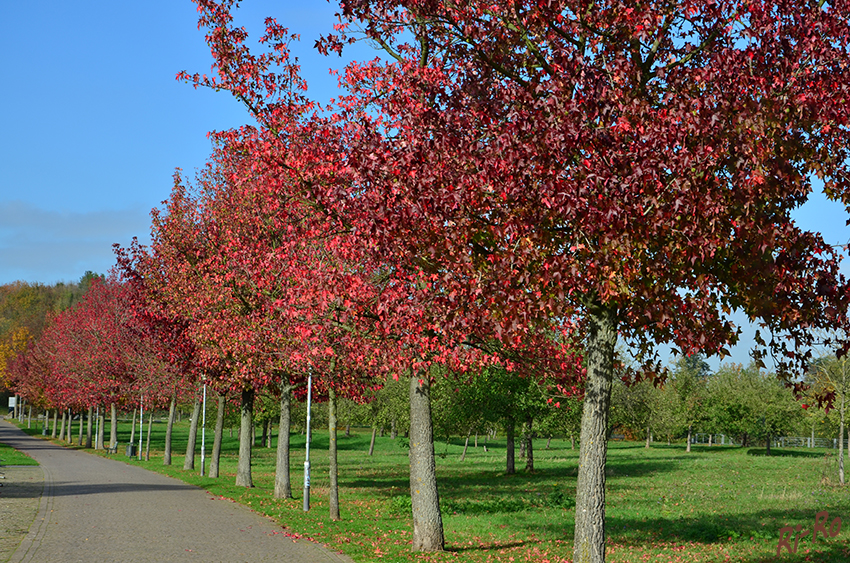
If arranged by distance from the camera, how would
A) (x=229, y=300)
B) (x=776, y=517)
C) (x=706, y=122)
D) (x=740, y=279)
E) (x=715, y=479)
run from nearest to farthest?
(x=706, y=122), (x=740, y=279), (x=776, y=517), (x=229, y=300), (x=715, y=479)

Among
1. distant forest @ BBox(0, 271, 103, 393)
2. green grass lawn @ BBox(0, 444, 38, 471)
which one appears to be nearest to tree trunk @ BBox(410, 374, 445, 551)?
green grass lawn @ BBox(0, 444, 38, 471)

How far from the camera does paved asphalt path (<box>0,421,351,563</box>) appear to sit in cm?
1249

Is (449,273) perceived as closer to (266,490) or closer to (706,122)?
(706,122)

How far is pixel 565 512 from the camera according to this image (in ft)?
65.8

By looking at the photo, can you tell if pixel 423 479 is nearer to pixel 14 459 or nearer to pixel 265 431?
pixel 14 459

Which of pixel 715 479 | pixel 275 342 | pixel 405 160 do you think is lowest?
pixel 715 479

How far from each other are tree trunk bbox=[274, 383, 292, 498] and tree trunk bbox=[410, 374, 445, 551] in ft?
31.2

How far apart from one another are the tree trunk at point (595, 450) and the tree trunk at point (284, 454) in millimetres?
14444

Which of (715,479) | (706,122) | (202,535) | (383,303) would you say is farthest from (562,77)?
(715,479)

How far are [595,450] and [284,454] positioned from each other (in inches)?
607

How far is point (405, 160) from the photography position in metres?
8.82

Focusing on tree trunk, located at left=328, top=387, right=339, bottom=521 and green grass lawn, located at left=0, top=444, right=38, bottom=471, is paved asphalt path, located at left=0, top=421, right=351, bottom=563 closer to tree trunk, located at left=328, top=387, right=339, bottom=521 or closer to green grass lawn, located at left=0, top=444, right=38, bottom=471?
tree trunk, located at left=328, top=387, right=339, bottom=521

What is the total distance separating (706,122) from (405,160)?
333cm

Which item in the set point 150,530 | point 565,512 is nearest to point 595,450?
point 150,530
